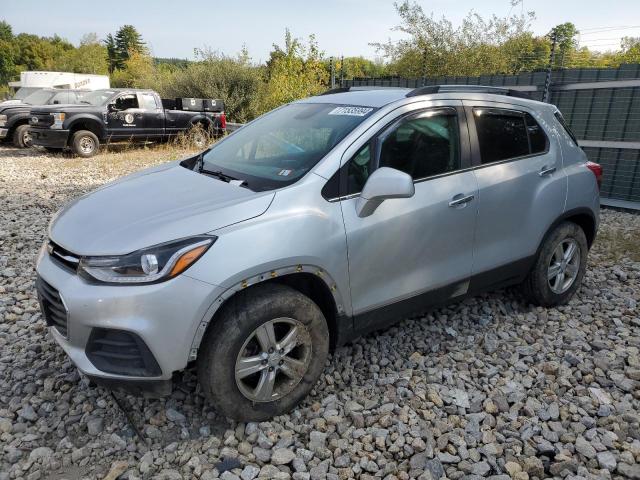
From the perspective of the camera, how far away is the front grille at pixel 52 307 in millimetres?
2393

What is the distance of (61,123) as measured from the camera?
11.2 m

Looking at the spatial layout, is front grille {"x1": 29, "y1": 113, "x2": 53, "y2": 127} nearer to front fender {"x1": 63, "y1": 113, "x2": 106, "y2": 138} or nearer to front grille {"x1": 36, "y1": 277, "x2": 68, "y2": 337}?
front fender {"x1": 63, "y1": 113, "x2": 106, "y2": 138}

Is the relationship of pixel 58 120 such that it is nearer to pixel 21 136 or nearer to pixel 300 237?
pixel 21 136

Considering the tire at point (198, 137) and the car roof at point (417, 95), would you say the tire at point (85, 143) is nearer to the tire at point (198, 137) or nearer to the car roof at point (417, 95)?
the tire at point (198, 137)

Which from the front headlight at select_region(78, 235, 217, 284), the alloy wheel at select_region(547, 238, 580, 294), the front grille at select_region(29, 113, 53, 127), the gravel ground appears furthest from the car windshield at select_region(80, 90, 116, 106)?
the alloy wheel at select_region(547, 238, 580, 294)

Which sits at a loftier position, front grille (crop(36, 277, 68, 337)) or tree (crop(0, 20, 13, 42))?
tree (crop(0, 20, 13, 42))

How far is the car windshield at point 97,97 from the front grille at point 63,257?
1073 cm

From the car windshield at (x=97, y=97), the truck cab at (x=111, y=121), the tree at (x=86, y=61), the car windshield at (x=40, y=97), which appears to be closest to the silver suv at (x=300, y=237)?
the truck cab at (x=111, y=121)

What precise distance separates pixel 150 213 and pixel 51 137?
1056 cm

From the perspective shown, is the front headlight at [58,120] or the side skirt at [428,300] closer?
the side skirt at [428,300]

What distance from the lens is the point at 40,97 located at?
14133mm

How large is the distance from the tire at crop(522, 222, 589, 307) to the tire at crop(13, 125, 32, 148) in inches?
554

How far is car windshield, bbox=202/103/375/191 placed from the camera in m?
2.80

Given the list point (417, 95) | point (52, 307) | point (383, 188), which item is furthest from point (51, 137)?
point (383, 188)
